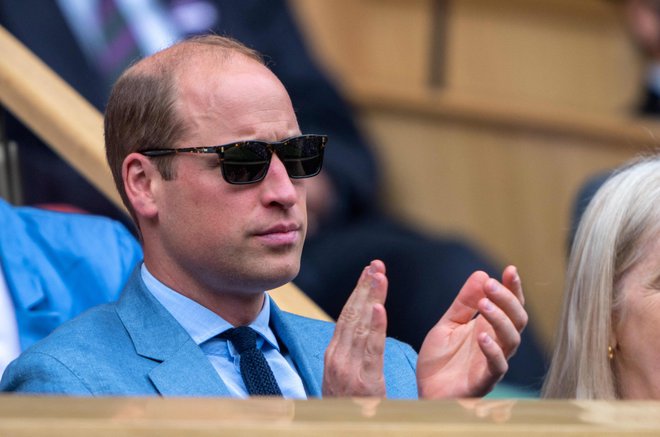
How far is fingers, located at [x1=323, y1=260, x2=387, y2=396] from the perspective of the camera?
5.30 ft

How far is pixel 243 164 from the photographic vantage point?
5.49ft

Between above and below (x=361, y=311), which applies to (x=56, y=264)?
below

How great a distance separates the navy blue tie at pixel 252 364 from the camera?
5.68 ft

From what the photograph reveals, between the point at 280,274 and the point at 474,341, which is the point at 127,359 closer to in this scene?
the point at 280,274

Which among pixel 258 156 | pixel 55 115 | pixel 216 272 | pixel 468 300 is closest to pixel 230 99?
pixel 258 156

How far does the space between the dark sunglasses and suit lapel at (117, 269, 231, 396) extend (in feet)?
0.67

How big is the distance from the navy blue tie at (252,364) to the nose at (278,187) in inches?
7.5

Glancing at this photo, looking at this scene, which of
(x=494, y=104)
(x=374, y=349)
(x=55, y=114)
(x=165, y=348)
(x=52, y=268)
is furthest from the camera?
(x=494, y=104)

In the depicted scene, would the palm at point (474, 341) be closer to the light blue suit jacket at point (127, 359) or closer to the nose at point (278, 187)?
the light blue suit jacket at point (127, 359)

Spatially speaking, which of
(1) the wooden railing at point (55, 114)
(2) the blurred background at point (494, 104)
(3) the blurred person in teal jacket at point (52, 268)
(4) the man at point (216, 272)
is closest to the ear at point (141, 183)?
(4) the man at point (216, 272)

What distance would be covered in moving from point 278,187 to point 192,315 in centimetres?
21

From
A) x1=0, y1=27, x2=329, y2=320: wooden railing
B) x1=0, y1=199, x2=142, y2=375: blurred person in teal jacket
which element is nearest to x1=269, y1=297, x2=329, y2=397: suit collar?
x1=0, y1=199, x2=142, y2=375: blurred person in teal jacket

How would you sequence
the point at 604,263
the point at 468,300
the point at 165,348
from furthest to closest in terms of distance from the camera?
the point at 604,263
the point at 468,300
the point at 165,348

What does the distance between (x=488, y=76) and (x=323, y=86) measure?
990 millimetres
